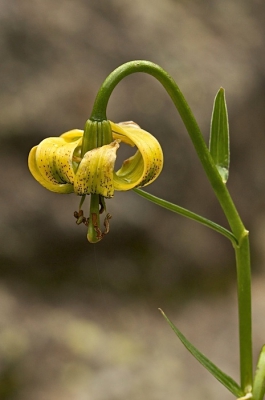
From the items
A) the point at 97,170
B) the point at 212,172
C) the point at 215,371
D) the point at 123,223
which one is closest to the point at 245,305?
the point at 215,371

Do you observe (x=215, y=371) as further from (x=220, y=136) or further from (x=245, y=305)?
(x=220, y=136)

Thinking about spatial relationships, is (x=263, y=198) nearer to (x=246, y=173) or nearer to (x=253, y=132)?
(x=246, y=173)

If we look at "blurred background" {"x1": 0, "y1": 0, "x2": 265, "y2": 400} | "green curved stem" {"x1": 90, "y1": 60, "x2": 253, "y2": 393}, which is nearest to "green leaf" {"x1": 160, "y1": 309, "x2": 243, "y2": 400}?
"green curved stem" {"x1": 90, "y1": 60, "x2": 253, "y2": 393}

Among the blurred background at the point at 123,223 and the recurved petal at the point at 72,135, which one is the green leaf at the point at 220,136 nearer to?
the recurved petal at the point at 72,135

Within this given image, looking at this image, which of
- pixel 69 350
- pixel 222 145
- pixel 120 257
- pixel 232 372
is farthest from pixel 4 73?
pixel 232 372

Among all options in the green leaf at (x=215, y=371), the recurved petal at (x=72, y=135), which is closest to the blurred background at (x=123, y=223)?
the green leaf at (x=215, y=371)
